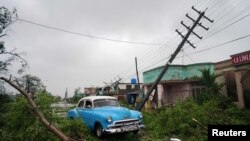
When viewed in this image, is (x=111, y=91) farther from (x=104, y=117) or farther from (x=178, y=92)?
(x=104, y=117)

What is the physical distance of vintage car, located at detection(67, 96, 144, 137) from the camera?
1044cm

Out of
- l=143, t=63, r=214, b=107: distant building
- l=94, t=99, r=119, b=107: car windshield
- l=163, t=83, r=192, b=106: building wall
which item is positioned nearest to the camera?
l=94, t=99, r=119, b=107: car windshield

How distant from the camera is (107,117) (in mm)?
10500

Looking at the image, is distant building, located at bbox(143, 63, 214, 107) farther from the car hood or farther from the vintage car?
the car hood

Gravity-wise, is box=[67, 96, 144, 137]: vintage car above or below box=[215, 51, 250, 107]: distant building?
below

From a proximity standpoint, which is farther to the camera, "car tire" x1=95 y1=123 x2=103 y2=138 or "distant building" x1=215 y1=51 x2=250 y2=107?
"distant building" x1=215 y1=51 x2=250 y2=107

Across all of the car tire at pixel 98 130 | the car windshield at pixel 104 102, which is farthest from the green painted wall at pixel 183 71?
A: the car tire at pixel 98 130

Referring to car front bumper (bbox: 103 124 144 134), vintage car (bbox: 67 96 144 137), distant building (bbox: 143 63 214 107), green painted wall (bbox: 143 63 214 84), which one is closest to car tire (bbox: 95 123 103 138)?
vintage car (bbox: 67 96 144 137)

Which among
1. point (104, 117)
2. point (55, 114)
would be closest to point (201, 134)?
point (104, 117)

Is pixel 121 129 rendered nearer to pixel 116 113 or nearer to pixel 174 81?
pixel 116 113

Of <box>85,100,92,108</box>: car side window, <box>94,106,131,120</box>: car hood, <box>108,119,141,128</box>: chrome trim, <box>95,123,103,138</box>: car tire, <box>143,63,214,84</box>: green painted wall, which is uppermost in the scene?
<box>143,63,214,84</box>: green painted wall

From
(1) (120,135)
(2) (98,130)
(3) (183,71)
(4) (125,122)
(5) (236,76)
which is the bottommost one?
(1) (120,135)

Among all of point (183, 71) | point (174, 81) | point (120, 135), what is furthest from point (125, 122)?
point (183, 71)

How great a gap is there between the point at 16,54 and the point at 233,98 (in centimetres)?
1656
